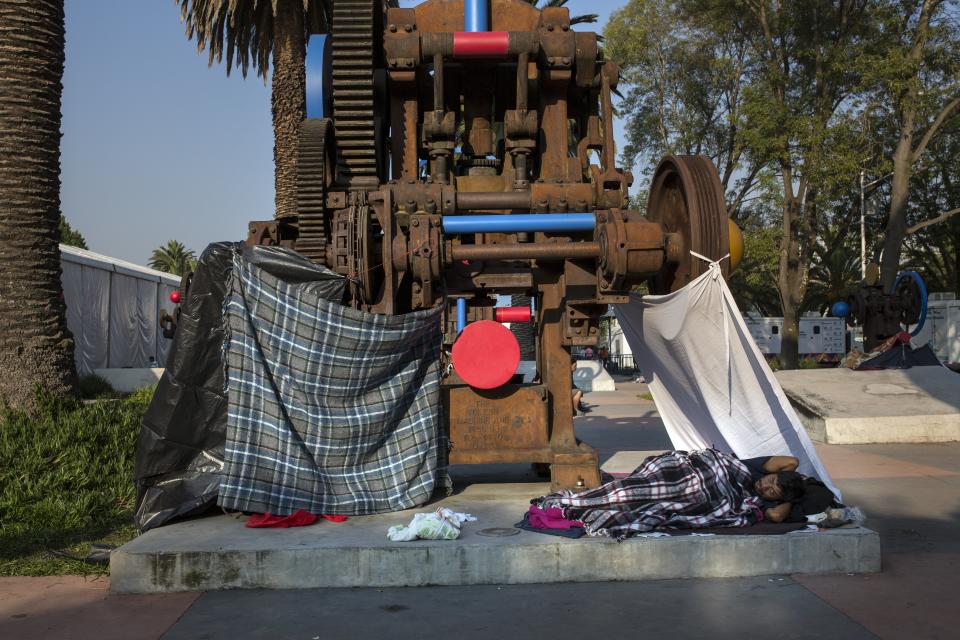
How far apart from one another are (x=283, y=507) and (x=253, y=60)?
18.8 meters

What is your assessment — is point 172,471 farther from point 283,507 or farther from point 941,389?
point 941,389

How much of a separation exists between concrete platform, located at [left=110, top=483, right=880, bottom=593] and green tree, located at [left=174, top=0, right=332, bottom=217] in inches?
489

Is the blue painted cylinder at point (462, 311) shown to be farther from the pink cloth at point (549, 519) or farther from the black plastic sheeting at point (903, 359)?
the black plastic sheeting at point (903, 359)

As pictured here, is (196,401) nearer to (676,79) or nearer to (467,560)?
Answer: (467,560)

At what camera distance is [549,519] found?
5480 millimetres

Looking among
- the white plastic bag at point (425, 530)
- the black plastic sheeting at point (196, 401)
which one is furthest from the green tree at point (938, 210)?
the white plastic bag at point (425, 530)

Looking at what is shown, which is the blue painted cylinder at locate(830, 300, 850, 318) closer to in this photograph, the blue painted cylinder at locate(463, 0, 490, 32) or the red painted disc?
the blue painted cylinder at locate(463, 0, 490, 32)

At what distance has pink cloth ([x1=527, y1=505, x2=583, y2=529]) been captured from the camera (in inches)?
212

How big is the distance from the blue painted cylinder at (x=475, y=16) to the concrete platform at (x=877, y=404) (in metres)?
7.98

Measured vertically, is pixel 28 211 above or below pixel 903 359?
above

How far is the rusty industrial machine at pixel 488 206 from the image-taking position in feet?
19.9

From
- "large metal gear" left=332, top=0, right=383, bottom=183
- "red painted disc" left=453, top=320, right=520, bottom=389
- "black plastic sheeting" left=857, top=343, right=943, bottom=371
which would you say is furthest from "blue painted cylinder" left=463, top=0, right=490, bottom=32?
"black plastic sheeting" left=857, top=343, right=943, bottom=371

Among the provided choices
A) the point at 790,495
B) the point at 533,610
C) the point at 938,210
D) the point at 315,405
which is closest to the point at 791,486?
the point at 790,495

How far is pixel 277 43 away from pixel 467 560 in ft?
55.5
